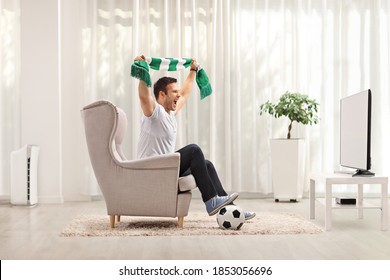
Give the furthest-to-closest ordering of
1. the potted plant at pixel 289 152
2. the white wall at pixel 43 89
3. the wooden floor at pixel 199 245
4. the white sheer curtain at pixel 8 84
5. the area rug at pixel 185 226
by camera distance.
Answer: the white sheer curtain at pixel 8 84, the white wall at pixel 43 89, the potted plant at pixel 289 152, the area rug at pixel 185 226, the wooden floor at pixel 199 245

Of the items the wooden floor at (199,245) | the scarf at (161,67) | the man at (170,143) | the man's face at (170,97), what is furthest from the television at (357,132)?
the man's face at (170,97)

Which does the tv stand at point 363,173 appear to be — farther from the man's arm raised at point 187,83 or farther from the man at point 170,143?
the man's arm raised at point 187,83

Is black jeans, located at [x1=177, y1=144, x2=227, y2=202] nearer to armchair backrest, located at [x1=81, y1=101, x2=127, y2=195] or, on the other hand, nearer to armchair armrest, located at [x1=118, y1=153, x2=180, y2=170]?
armchair armrest, located at [x1=118, y1=153, x2=180, y2=170]

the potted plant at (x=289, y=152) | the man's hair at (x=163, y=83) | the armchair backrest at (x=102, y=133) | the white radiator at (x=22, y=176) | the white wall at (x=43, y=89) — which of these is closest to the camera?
the armchair backrest at (x=102, y=133)

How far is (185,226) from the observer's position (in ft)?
16.2

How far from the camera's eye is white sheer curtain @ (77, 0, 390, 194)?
23.9 ft

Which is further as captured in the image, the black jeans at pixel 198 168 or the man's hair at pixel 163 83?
the man's hair at pixel 163 83

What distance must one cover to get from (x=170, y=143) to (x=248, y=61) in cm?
259

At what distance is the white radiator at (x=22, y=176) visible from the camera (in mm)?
6758

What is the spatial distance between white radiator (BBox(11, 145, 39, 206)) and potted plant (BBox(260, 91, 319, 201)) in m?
2.52

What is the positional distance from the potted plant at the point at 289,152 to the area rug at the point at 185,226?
1.39 meters

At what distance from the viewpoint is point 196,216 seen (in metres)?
5.60

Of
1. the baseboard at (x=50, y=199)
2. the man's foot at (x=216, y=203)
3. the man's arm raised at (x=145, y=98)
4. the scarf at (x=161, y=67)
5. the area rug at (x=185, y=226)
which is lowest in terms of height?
the baseboard at (x=50, y=199)

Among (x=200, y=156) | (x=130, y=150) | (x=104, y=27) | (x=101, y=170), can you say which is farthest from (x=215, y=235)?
(x=104, y=27)
